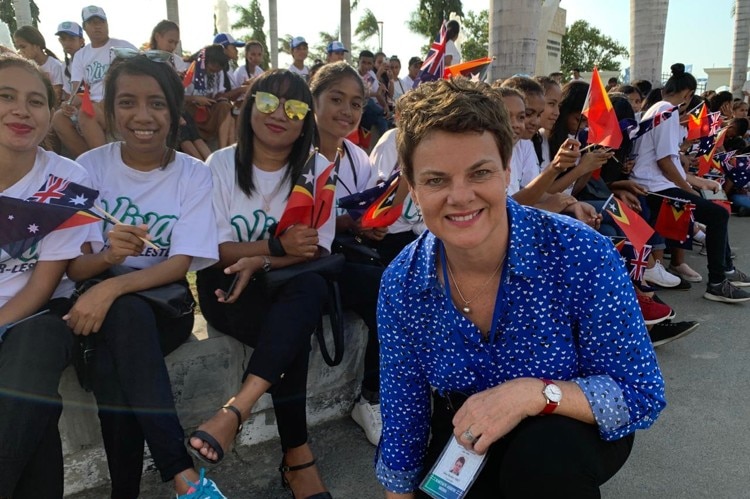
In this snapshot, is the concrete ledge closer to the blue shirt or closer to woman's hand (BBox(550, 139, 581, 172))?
the blue shirt

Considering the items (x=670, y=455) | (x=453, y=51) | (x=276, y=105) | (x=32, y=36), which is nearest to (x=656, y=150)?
(x=453, y=51)

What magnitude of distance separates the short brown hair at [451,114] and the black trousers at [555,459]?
0.75 meters

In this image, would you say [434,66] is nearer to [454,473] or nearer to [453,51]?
[453,51]

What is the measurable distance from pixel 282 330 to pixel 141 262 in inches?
31.7

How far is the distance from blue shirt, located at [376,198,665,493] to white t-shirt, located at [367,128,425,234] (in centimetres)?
172

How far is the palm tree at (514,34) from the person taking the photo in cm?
573

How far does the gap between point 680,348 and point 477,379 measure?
2.80 meters

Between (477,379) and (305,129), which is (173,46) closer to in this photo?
(305,129)

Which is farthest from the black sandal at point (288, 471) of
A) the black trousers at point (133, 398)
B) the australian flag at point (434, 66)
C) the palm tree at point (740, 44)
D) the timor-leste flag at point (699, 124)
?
the palm tree at point (740, 44)

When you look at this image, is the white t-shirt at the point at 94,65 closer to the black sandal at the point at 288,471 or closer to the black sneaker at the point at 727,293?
the black sandal at the point at 288,471

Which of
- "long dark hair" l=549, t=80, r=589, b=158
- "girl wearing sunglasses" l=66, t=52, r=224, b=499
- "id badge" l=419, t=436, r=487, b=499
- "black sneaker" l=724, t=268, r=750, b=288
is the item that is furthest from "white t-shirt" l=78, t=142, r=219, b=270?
"black sneaker" l=724, t=268, r=750, b=288

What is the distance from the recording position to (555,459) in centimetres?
155

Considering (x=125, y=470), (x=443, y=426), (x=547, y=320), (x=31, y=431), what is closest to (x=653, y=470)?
(x=443, y=426)

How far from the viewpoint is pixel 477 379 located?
5.78 feet
